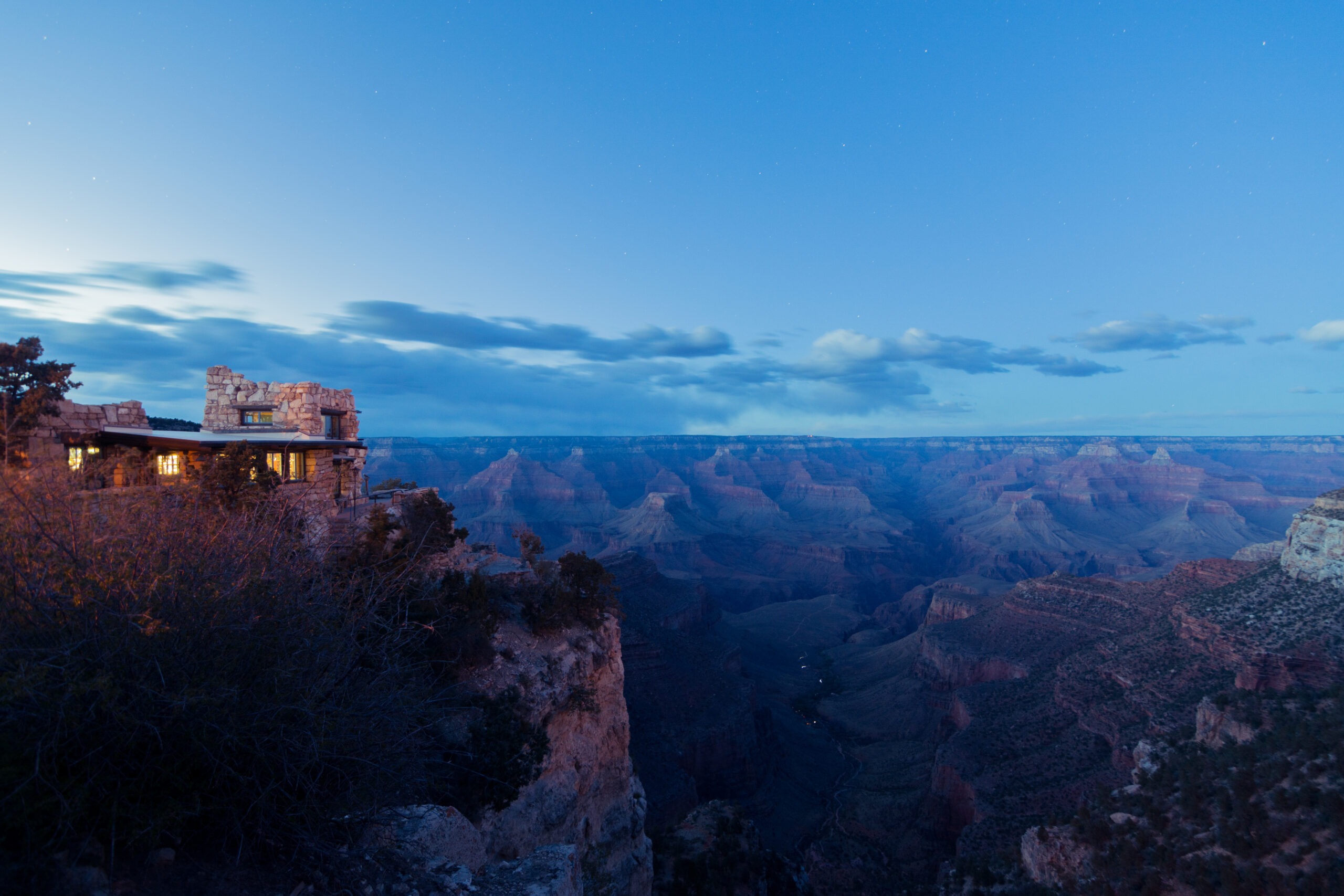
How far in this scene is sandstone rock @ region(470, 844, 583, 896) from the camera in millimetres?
8172

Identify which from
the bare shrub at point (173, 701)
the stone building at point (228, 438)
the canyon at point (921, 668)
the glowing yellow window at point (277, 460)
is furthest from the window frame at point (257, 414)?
the bare shrub at point (173, 701)

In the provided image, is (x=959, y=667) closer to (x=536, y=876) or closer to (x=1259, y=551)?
(x=536, y=876)

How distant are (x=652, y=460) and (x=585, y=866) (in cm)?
17281

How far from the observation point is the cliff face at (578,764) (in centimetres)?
1464

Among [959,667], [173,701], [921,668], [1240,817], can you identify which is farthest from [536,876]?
[921,668]

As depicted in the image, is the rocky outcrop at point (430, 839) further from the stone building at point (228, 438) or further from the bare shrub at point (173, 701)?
the stone building at point (228, 438)

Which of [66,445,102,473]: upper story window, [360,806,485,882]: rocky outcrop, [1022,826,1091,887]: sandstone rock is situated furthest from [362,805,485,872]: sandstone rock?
[1022,826,1091,887]: sandstone rock

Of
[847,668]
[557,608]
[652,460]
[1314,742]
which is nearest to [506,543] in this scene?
[847,668]

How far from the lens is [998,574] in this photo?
109m

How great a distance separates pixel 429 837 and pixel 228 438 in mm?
15772

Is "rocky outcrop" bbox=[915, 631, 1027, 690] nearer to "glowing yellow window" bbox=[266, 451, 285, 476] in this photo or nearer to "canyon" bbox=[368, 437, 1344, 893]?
"canyon" bbox=[368, 437, 1344, 893]

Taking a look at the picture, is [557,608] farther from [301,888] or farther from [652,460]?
[652,460]

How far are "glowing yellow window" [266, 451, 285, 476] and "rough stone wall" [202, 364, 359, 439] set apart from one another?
1760mm

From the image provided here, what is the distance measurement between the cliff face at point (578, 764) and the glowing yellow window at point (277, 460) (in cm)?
881
